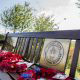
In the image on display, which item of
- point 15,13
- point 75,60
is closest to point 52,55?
point 75,60

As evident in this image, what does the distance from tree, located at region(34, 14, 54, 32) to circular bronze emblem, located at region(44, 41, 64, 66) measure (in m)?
11.0

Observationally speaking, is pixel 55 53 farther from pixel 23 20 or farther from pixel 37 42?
pixel 23 20

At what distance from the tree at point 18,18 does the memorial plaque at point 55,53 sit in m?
10.8

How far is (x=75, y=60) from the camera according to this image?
3.78ft

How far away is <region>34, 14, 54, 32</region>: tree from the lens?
12637 mm

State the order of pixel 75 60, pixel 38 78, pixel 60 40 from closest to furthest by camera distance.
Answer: pixel 38 78, pixel 75 60, pixel 60 40

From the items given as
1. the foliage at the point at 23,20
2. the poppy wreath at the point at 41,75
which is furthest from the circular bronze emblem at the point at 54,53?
the foliage at the point at 23,20

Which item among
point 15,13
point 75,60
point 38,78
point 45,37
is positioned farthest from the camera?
point 15,13

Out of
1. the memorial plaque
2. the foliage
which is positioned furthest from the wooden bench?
the foliage

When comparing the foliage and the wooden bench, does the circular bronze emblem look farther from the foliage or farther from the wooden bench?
the foliage

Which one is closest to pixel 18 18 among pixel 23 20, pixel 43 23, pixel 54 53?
pixel 23 20

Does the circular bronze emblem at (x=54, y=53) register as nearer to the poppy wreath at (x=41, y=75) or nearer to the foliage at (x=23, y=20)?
the poppy wreath at (x=41, y=75)

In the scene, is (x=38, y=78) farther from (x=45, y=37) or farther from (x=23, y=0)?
(x=23, y=0)

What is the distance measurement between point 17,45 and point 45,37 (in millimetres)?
837
